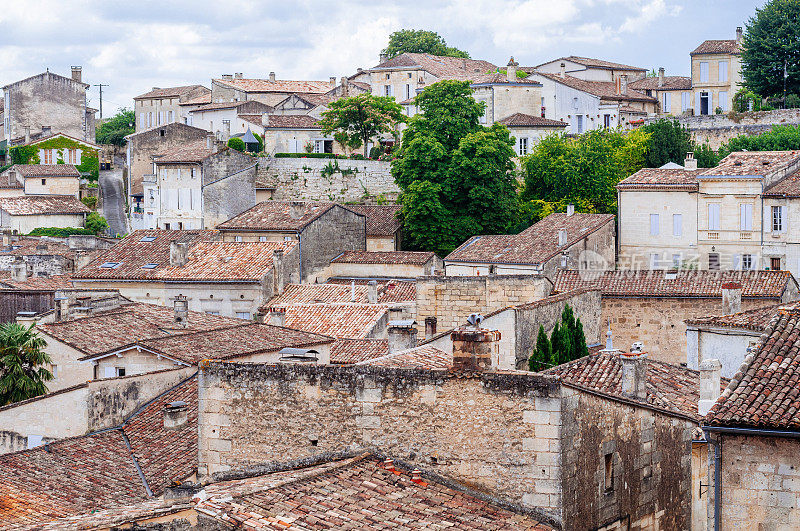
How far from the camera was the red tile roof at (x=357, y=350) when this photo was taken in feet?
102

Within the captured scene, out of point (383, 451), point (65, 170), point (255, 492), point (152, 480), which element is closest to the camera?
point (255, 492)

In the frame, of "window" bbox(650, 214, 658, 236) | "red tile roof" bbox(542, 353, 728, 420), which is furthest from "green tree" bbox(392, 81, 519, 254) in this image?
"red tile roof" bbox(542, 353, 728, 420)

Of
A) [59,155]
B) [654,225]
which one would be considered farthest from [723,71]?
[59,155]

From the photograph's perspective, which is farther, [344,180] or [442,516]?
[344,180]

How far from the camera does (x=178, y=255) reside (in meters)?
51.4

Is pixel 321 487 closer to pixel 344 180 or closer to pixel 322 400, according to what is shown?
pixel 322 400

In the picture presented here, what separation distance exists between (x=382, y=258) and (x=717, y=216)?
1467 cm

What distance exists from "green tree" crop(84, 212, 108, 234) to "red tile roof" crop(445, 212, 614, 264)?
3014cm

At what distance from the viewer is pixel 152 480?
21.6m

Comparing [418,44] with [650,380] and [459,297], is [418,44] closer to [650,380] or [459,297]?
[459,297]

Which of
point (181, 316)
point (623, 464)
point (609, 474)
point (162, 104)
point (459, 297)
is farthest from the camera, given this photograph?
point (162, 104)

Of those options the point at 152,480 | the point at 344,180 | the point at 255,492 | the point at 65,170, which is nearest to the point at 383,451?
the point at 255,492

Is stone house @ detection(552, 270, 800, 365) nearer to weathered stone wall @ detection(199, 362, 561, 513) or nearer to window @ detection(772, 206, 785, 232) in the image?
window @ detection(772, 206, 785, 232)

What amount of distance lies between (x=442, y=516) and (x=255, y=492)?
85.1 inches
